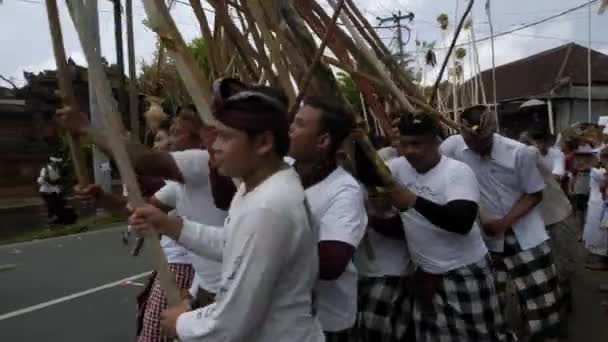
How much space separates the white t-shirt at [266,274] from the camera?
1.73 metres

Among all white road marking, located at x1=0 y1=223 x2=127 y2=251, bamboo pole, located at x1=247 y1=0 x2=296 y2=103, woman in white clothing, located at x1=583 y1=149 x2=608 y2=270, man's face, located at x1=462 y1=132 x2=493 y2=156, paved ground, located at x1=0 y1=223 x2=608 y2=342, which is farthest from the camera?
white road marking, located at x1=0 y1=223 x2=127 y2=251

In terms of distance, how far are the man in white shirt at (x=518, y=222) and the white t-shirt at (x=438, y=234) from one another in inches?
27.7

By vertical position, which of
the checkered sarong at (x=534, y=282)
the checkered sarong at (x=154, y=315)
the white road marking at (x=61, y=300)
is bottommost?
the white road marking at (x=61, y=300)

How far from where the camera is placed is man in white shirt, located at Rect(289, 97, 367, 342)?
2.52 meters

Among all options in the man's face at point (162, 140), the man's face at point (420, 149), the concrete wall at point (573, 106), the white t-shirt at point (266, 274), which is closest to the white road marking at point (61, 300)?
the man's face at point (162, 140)

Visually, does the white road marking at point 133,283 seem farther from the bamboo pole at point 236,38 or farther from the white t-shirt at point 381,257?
the bamboo pole at point 236,38

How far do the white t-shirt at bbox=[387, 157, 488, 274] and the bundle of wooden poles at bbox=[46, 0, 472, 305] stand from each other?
1.11ft

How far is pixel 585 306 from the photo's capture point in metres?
6.49

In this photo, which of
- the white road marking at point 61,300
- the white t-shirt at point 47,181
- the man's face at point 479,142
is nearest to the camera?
the man's face at point 479,142

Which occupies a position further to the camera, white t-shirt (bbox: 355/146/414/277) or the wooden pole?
white t-shirt (bbox: 355/146/414/277)

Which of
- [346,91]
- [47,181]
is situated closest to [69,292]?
[346,91]

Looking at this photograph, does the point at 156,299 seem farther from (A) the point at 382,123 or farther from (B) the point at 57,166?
(B) the point at 57,166

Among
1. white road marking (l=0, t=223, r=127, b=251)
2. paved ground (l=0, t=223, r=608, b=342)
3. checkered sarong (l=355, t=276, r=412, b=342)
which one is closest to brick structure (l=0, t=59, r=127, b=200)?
white road marking (l=0, t=223, r=127, b=251)

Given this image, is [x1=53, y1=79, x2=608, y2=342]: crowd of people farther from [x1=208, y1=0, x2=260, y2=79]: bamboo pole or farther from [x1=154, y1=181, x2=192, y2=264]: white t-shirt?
[x1=208, y1=0, x2=260, y2=79]: bamboo pole
